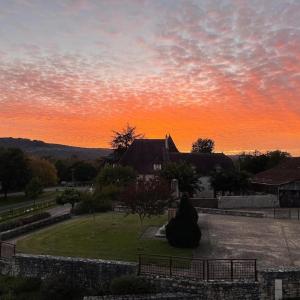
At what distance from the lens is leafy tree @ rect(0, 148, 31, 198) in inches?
2507

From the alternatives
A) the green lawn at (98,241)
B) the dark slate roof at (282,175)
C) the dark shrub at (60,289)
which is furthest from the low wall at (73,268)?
the dark slate roof at (282,175)

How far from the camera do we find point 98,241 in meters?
24.1

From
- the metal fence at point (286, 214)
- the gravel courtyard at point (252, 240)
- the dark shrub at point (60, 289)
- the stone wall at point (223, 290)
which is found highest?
the metal fence at point (286, 214)

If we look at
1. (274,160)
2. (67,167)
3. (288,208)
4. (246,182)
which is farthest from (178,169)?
(67,167)

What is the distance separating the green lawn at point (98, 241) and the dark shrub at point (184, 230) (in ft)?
1.38

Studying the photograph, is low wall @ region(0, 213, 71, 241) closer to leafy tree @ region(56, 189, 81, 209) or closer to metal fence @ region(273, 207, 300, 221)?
leafy tree @ region(56, 189, 81, 209)

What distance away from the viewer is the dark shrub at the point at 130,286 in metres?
16.8

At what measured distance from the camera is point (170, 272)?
1744 cm

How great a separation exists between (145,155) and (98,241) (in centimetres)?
3311

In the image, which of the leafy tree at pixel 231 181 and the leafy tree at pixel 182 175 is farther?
the leafy tree at pixel 231 181

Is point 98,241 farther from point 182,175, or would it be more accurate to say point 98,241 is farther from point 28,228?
point 182,175

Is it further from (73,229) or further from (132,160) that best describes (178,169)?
(73,229)

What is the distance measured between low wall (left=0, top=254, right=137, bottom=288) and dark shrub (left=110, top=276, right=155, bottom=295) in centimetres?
86

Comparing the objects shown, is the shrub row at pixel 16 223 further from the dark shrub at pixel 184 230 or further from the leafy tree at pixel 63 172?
the leafy tree at pixel 63 172
